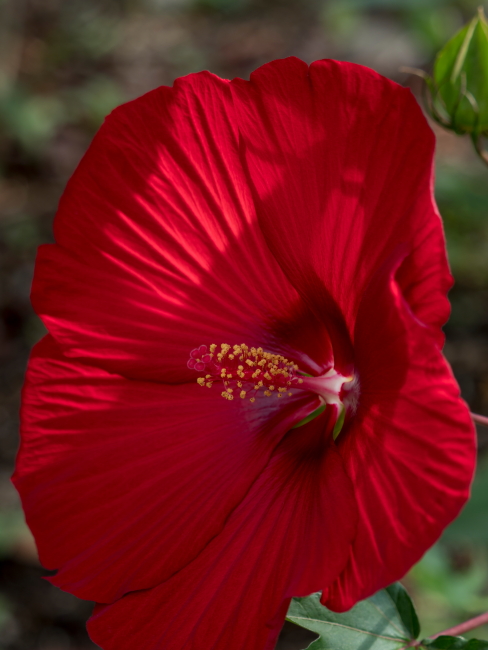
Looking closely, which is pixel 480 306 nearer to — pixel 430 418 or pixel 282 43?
pixel 282 43

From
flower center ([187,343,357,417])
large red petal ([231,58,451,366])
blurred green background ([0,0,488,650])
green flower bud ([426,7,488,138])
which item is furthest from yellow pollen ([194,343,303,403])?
blurred green background ([0,0,488,650])

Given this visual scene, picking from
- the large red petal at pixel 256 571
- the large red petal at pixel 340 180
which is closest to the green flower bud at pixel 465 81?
the large red petal at pixel 340 180

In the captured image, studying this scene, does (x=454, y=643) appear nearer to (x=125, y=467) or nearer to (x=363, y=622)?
(x=363, y=622)

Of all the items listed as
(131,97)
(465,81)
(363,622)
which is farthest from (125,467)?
(131,97)

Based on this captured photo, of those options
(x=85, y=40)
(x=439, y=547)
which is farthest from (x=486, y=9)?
(x=439, y=547)

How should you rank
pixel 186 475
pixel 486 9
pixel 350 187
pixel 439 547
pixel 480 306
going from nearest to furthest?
pixel 350 187 < pixel 186 475 < pixel 439 547 < pixel 480 306 < pixel 486 9

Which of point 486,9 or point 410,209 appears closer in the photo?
point 410,209
